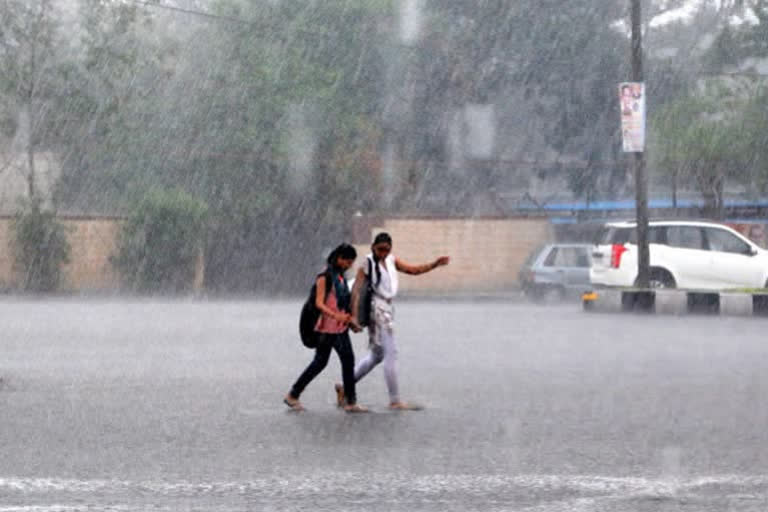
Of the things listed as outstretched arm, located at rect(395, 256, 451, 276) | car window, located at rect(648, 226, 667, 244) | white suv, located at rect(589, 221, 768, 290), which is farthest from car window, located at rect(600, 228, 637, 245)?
outstretched arm, located at rect(395, 256, 451, 276)

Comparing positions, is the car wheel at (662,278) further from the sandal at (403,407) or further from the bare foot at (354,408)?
the bare foot at (354,408)

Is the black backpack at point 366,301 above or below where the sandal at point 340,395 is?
above

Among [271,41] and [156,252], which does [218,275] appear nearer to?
[156,252]

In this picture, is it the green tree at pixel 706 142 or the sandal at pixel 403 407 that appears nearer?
the sandal at pixel 403 407

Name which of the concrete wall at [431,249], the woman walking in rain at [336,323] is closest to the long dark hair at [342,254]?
the woman walking in rain at [336,323]

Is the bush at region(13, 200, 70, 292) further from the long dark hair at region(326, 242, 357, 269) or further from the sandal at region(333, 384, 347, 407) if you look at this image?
the long dark hair at region(326, 242, 357, 269)

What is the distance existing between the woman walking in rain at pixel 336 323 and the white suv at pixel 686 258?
15962mm

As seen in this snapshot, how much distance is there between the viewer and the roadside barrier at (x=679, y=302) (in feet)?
78.3

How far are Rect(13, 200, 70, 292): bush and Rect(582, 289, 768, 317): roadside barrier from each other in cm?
1906

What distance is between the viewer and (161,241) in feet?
135

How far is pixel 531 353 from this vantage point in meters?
16.7

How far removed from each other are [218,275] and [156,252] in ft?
8.70

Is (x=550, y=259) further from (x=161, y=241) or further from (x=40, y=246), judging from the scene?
(x=40, y=246)

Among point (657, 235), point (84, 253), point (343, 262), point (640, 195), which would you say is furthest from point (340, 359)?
point (84, 253)
